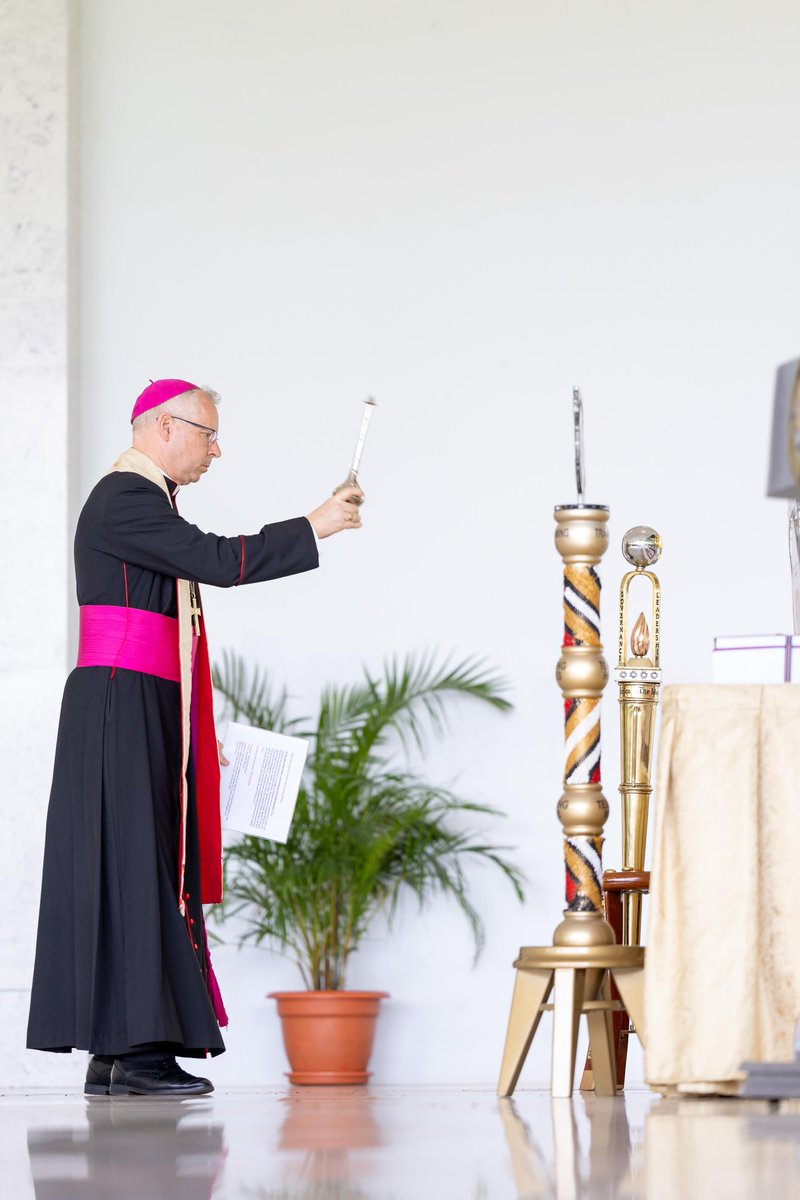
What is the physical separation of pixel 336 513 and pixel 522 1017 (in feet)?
3.97

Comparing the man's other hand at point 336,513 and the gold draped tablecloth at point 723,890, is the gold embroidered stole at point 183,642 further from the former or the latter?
the gold draped tablecloth at point 723,890

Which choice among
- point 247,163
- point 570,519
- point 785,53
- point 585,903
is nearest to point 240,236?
point 247,163

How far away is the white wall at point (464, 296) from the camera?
6016mm

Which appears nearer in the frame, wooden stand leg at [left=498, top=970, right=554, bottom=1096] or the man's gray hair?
wooden stand leg at [left=498, top=970, right=554, bottom=1096]

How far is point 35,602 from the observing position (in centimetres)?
579

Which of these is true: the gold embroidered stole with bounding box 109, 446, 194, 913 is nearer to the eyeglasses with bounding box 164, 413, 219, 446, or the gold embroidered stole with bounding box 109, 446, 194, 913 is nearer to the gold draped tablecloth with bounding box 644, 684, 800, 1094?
the eyeglasses with bounding box 164, 413, 219, 446

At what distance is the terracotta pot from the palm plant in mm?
112

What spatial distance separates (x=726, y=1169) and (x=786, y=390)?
1.12 metres

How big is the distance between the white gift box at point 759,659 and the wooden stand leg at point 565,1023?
24.7 inches

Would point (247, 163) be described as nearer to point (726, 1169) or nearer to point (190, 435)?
point (190, 435)

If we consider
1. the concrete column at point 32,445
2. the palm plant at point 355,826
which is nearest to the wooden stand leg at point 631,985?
the palm plant at point 355,826

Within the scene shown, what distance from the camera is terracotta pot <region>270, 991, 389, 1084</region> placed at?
546cm

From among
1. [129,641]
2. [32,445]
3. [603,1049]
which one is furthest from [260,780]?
[32,445]

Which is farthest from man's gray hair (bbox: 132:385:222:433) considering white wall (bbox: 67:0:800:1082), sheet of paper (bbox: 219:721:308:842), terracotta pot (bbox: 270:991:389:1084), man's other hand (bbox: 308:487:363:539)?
terracotta pot (bbox: 270:991:389:1084)
